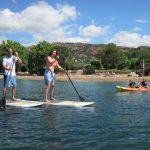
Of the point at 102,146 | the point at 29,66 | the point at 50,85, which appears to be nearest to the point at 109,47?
the point at 29,66

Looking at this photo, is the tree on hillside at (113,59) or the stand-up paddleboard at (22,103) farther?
the tree on hillside at (113,59)

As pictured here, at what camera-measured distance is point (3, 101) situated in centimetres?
1920

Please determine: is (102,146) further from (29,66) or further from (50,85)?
(29,66)

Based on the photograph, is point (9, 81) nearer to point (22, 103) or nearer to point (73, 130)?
point (22, 103)

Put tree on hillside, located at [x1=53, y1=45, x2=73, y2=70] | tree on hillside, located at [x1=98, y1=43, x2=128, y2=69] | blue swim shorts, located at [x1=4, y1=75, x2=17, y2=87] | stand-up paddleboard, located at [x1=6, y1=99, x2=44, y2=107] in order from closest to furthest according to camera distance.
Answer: stand-up paddleboard, located at [x1=6, y1=99, x2=44, y2=107] → blue swim shorts, located at [x1=4, y1=75, x2=17, y2=87] → tree on hillside, located at [x1=53, y1=45, x2=73, y2=70] → tree on hillside, located at [x1=98, y1=43, x2=128, y2=69]

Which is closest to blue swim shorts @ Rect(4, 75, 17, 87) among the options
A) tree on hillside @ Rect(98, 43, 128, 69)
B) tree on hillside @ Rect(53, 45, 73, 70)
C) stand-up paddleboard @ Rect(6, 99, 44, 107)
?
stand-up paddleboard @ Rect(6, 99, 44, 107)

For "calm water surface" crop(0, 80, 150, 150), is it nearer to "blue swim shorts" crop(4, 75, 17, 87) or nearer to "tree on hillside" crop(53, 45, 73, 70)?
"blue swim shorts" crop(4, 75, 17, 87)

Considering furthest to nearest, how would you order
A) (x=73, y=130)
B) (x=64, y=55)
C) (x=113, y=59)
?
(x=113, y=59) < (x=64, y=55) < (x=73, y=130)

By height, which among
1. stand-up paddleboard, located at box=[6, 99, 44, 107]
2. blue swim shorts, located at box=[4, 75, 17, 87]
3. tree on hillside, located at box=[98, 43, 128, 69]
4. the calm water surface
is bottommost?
the calm water surface

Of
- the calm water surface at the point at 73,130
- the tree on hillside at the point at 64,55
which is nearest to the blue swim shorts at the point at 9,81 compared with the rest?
the calm water surface at the point at 73,130

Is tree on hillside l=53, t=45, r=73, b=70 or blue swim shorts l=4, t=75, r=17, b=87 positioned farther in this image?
tree on hillside l=53, t=45, r=73, b=70

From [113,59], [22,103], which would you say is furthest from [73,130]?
[113,59]

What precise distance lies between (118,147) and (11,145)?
3.03 m

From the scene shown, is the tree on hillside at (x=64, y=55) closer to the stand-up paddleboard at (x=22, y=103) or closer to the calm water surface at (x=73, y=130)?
the stand-up paddleboard at (x=22, y=103)
